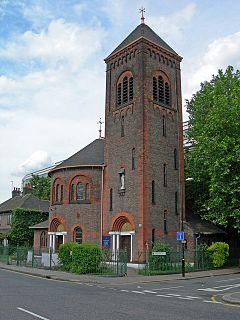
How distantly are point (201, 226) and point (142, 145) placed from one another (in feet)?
29.3

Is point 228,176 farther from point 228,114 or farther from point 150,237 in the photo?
point 150,237

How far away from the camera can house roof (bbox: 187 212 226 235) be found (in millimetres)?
32969

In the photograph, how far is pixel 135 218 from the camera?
3103 centimetres

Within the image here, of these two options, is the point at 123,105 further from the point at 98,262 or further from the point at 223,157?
the point at 98,262

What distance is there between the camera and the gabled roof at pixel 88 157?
37094 millimetres

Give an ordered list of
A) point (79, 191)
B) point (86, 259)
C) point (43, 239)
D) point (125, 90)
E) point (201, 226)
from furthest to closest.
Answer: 1. point (43, 239)
2. point (79, 191)
3. point (125, 90)
4. point (201, 226)
5. point (86, 259)

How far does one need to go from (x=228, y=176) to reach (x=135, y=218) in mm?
7728

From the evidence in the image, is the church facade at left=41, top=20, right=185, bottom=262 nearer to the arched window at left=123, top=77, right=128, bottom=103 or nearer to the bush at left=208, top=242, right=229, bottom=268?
the arched window at left=123, top=77, right=128, bottom=103

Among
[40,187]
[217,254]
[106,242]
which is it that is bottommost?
[217,254]

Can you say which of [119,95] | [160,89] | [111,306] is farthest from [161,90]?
[111,306]

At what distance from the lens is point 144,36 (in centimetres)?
3475

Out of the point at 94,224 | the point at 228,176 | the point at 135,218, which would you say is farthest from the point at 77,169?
the point at 228,176

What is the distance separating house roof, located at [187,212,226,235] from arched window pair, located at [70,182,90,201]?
936 centimetres

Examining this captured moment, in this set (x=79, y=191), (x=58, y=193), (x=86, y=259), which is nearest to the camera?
(x=86, y=259)
